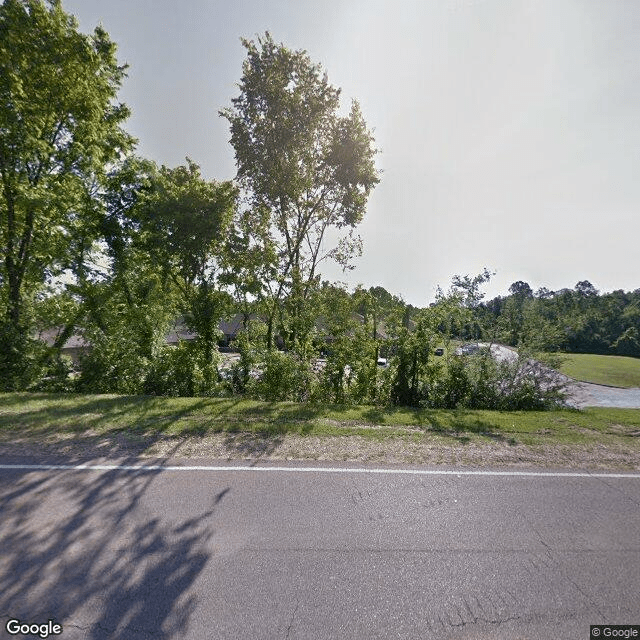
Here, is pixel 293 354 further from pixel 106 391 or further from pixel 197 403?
pixel 106 391

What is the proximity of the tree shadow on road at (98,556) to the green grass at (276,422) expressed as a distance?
190 centimetres

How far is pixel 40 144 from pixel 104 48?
4.90 m

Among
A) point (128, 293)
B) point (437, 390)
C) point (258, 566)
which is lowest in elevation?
point (258, 566)

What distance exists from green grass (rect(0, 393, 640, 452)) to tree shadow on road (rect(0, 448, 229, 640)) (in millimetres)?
1902

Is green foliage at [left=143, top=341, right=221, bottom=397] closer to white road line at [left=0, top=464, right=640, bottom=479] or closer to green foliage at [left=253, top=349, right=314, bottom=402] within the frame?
green foliage at [left=253, top=349, right=314, bottom=402]

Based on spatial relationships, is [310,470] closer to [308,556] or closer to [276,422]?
[308,556]

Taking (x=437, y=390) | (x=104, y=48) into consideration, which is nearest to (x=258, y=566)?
(x=437, y=390)

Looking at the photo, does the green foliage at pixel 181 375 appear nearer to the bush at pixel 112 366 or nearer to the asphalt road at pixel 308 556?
the bush at pixel 112 366

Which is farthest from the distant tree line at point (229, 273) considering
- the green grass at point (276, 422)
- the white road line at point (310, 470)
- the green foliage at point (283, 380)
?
the white road line at point (310, 470)

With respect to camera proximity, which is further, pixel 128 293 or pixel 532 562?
pixel 128 293

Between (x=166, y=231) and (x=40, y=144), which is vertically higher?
(x=40, y=144)

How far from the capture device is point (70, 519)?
3537 mm

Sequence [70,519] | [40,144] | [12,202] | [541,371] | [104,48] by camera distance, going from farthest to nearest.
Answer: [104,48], [12,202], [40,144], [541,371], [70,519]

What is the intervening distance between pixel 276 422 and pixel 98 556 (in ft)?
13.8
